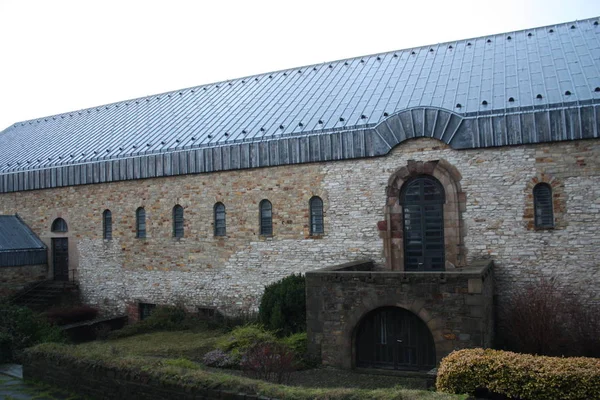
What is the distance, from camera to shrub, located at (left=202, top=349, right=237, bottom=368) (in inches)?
591

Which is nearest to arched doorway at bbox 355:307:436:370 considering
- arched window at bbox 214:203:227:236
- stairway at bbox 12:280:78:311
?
arched window at bbox 214:203:227:236

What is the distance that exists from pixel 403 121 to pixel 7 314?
13757 mm

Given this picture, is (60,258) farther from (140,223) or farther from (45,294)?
(140,223)

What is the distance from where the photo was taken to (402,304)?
44.8ft

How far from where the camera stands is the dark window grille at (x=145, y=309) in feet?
74.4

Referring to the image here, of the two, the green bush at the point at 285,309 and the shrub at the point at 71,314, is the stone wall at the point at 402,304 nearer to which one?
the green bush at the point at 285,309

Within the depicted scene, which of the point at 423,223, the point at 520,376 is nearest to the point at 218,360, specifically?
the point at 423,223

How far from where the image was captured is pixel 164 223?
22328 mm

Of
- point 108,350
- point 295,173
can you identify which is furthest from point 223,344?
point 295,173

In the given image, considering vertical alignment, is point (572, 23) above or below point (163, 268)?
above

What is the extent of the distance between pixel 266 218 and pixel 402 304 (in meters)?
7.66

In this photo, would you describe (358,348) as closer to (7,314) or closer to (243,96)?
(7,314)

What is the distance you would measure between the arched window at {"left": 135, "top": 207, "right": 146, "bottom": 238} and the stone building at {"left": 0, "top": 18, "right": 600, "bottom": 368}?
0.06 m

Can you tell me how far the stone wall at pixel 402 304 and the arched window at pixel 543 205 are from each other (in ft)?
7.07
